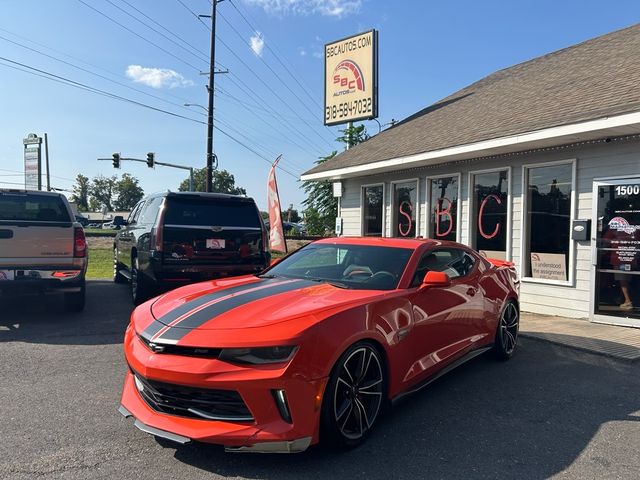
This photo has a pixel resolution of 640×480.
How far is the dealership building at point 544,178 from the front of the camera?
294 inches

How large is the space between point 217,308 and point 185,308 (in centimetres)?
27

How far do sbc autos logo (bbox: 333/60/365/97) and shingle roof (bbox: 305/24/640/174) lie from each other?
281 cm

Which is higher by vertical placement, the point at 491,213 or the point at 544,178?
the point at 544,178

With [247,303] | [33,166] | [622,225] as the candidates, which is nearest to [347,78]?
[622,225]

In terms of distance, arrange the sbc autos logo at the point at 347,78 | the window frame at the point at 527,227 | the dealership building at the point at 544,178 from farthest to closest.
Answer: the sbc autos logo at the point at 347,78 → the window frame at the point at 527,227 → the dealership building at the point at 544,178

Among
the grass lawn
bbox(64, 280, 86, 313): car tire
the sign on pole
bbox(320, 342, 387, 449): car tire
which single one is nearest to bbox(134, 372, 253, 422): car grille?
bbox(320, 342, 387, 449): car tire

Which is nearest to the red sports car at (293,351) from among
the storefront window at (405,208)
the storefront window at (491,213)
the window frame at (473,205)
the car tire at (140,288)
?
the car tire at (140,288)

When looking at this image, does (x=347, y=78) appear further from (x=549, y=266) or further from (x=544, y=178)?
(x=549, y=266)

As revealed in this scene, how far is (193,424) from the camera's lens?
293 centimetres

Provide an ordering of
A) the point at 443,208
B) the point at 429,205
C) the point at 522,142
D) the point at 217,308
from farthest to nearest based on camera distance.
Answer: the point at 429,205 < the point at 443,208 < the point at 522,142 < the point at 217,308

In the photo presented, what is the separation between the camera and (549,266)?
8648 mm

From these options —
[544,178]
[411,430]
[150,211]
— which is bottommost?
[411,430]

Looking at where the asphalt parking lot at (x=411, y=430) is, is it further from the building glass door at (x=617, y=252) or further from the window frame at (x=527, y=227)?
the window frame at (x=527, y=227)

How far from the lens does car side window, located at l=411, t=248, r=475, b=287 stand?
4.43 metres
